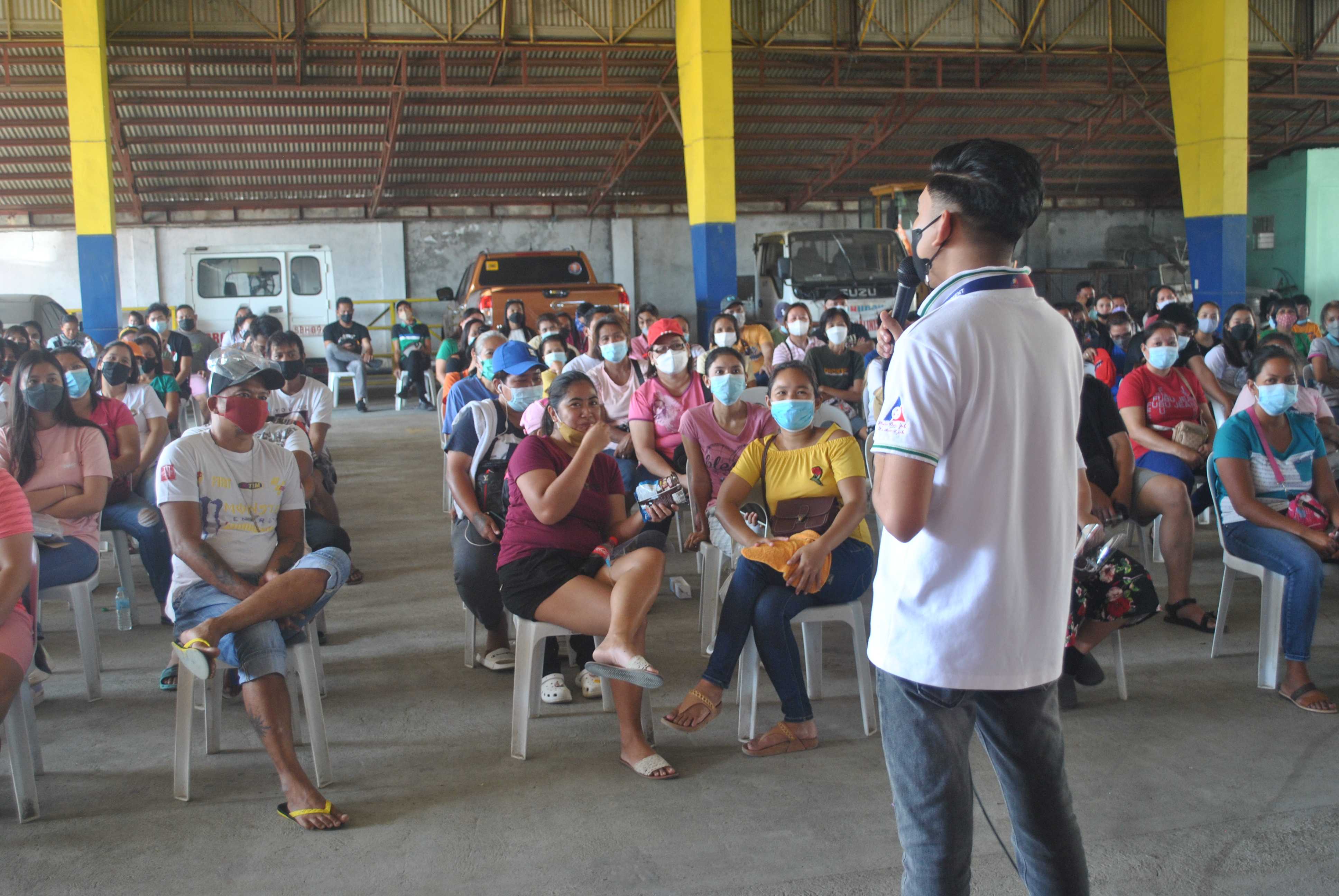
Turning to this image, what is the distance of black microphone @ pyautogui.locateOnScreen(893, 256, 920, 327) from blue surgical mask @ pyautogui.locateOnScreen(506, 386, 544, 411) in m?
2.32

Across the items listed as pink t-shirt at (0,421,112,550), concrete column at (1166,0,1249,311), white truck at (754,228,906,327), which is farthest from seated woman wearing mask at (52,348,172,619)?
concrete column at (1166,0,1249,311)

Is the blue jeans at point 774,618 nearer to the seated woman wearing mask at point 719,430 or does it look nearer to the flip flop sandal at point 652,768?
the flip flop sandal at point 652,768

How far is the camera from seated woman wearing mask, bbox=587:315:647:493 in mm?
5508

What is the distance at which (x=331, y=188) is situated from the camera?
18188 mm

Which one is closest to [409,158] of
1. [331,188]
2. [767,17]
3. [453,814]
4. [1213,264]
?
[331,188]

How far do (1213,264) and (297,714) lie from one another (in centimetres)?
1380

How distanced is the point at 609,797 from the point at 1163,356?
3.74 m

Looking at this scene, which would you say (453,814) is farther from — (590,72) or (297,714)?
(590,72)

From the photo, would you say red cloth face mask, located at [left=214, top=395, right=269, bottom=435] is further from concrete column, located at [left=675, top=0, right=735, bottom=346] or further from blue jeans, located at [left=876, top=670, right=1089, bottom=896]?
concrete column, located at [left=675, top=0, right=735, bottom=346]

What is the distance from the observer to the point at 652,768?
3170 mm

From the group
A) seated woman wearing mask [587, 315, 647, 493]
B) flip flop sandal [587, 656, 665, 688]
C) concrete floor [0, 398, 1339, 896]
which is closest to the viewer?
concrete floor [0, 398, 1339, 896]

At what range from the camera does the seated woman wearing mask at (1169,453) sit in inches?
179

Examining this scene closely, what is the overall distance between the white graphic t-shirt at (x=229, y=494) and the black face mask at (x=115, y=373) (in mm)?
2395

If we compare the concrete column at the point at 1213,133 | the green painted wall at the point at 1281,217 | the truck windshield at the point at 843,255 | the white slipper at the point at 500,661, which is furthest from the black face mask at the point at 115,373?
the green painted wall at the point at 1281,217
